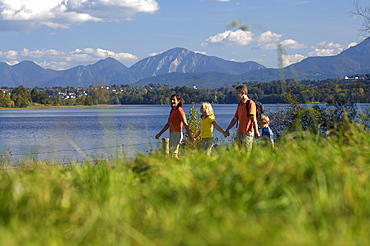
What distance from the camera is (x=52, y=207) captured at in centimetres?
381

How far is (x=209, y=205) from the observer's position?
12.1ft

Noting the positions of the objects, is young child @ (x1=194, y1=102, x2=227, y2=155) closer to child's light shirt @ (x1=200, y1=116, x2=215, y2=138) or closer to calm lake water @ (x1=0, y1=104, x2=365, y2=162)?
child's light shirt @ (x1=200, y1=116, x2=215, y2=138)

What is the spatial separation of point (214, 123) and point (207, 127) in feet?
0.56

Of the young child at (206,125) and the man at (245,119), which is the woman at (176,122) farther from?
the man at (245,119)

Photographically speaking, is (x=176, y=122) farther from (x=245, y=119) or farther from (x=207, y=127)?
(x=245, y=119)

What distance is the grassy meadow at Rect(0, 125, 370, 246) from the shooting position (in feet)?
10.2

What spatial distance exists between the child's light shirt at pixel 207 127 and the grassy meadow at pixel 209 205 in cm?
513

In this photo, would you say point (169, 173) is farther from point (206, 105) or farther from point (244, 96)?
point (206, 105)

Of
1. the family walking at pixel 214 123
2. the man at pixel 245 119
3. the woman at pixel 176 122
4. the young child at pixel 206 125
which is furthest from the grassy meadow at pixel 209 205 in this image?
the woman at pixel 176 122

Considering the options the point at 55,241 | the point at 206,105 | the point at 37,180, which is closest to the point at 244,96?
the point at 206,105

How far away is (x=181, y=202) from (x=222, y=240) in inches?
33.8

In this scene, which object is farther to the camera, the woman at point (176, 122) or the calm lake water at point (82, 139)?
the woman at point (176, 122)

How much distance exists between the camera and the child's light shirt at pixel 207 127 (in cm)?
1003

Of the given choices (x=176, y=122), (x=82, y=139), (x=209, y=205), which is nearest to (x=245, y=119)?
(x=176, y=122)
